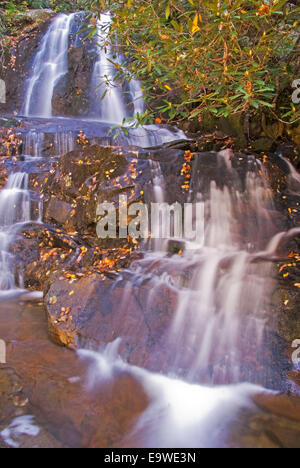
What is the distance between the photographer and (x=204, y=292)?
363cm

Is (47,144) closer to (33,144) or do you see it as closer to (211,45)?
(33,144)

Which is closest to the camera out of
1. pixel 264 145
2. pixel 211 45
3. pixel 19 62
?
pixel 211 45

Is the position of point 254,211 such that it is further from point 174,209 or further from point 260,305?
point 260,305

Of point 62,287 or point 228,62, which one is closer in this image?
point 228,62

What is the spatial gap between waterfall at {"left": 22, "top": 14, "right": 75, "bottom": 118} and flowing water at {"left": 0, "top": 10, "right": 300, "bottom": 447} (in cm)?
514

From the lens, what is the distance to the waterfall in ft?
34.0

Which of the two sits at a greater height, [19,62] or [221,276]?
[19,62]

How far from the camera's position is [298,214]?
4.59 meters

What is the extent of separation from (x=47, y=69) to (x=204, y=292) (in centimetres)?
1076

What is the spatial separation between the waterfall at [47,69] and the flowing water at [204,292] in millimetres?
5144

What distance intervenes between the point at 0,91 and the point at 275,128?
30.9ft

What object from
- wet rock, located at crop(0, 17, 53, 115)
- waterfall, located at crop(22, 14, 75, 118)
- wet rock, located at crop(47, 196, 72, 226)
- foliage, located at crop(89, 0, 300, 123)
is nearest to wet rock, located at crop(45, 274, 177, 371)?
wet rock, located at crop(47, 196, 72, 226)

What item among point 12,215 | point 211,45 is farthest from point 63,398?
point 12,215

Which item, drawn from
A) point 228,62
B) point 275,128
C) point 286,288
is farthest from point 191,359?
point 275,128
